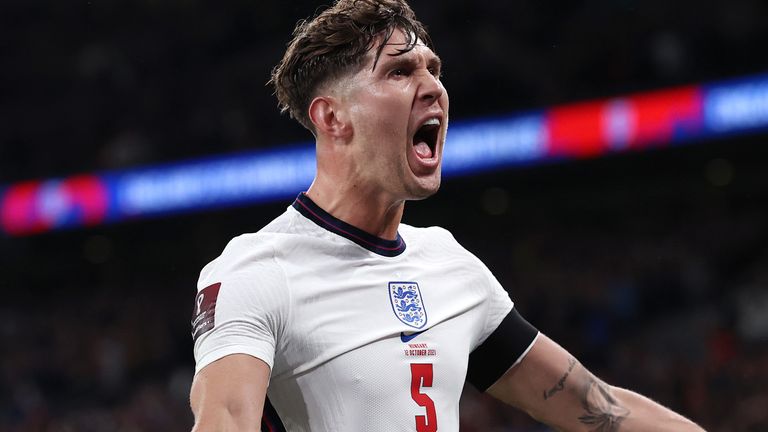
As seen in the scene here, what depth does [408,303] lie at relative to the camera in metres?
2.96

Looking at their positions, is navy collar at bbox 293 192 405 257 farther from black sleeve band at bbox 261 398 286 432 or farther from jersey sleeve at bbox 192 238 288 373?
black sleeve band at bbox 261 398 286 432

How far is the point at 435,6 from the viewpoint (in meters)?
15.4

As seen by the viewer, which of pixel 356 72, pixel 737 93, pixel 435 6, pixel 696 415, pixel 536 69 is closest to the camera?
pixel 356 72

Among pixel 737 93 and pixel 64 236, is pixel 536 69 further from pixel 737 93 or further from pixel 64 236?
pixel 64 236

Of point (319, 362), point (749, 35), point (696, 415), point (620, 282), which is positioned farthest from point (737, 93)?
point (319, 362)

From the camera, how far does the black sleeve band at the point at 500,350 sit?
10.6ft

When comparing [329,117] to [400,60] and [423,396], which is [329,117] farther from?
[423,396]

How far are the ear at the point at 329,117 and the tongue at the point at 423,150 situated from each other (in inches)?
7.8

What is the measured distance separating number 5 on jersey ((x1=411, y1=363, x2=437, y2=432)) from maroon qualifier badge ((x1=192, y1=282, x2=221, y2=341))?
0.57 m

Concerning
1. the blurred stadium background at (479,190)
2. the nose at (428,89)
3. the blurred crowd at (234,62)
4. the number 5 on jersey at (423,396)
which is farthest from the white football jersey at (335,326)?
the blurred crowd at (234,62)

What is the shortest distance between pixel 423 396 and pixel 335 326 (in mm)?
304

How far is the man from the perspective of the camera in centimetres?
264

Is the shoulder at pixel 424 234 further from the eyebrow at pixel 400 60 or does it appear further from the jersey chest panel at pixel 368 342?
the eyebrow at pixel 400 60

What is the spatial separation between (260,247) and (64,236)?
16.6 meters
